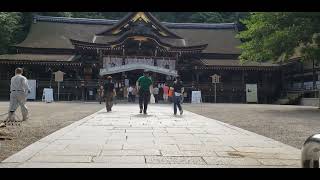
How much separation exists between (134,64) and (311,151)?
30639mm

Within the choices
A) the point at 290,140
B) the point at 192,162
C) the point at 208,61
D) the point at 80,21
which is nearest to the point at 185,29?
the point at 208,61

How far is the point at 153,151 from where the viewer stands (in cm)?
653

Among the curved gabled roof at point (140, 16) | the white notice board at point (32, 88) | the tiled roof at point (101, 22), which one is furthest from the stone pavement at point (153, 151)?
the tiled roof at point (101, 22)

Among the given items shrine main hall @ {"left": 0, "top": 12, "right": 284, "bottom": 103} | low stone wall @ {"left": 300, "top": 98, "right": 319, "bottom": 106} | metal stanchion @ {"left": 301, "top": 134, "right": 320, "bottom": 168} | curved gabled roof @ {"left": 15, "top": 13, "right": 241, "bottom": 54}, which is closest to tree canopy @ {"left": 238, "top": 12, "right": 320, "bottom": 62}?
low stone wall @ {"left": 300, "top": 98, "right": 319, "bottom": 106}

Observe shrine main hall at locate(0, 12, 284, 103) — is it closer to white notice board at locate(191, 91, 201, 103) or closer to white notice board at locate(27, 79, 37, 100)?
white notice board at locate(27, 79, 37, 100)

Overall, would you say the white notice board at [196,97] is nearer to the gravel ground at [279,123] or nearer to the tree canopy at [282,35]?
the tree canopy at [282,35]

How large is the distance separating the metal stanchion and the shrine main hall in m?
29.9

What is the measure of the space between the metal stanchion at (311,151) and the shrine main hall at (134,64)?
2989 cm

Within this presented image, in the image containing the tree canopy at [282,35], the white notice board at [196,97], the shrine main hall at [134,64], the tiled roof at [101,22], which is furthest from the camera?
the tiled roof at [101,22]

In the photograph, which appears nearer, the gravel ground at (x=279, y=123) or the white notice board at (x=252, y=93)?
the gravel ground at (x=279, y=123)

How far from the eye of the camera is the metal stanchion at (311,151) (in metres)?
3.76

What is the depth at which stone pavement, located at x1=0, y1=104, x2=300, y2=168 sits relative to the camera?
5.46m
